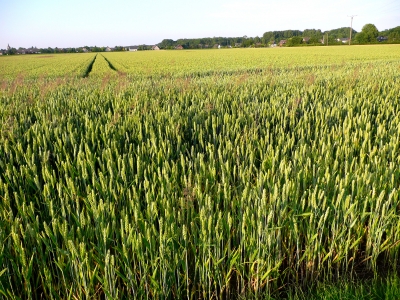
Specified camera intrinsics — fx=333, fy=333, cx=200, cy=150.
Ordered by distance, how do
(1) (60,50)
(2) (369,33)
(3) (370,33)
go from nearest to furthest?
(2) (369,33)
(3) (370,33)
(1) (60,50)

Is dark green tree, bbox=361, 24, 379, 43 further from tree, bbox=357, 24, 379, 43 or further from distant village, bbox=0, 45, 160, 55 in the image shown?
distant village, bbox=0, 45, 160, 55

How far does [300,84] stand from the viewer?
6.27 metres

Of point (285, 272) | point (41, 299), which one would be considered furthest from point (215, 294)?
point (41, 299)

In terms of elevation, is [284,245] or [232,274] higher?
[284,245]

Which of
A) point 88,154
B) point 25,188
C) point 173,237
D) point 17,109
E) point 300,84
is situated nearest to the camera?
point 173,237

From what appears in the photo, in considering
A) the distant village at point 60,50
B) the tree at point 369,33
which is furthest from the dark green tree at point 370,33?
the distant village at point 60,50

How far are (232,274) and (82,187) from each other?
113 centimetres

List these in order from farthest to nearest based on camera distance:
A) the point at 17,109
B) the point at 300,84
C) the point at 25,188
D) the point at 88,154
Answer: the point at 300,84 < the point at 17,109 < the point at 88,154 < the point at 25,188

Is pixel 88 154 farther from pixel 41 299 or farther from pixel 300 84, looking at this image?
pixel 300 84

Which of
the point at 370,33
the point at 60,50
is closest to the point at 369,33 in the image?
the point at 370,33

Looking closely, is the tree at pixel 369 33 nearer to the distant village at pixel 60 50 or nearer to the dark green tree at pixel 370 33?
the dark green tree at pixel 370 33

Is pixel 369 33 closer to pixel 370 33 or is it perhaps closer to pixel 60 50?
pixel 370 33

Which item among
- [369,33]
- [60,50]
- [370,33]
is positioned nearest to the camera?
[369,33]

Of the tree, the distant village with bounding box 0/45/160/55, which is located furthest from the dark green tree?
the distant village with bounding box 0/45/160/55
